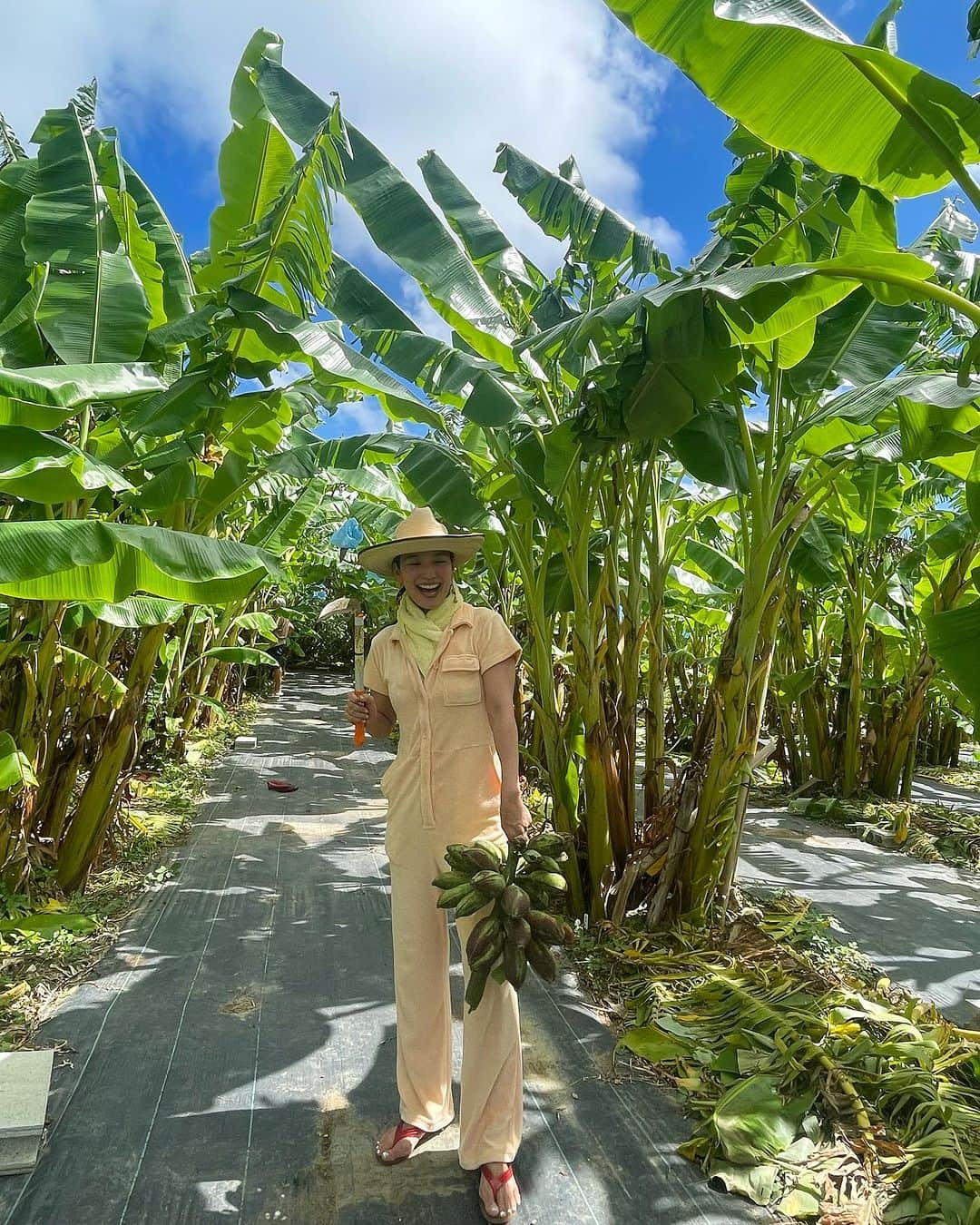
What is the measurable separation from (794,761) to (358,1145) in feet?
21.0

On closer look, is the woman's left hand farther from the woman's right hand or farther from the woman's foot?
the woman's foot

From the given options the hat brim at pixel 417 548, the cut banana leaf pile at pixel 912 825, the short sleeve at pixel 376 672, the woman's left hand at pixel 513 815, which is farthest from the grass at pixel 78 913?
the cut banana leaf pile at pixel 912 825

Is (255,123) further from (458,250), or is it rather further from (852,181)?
(852,181)

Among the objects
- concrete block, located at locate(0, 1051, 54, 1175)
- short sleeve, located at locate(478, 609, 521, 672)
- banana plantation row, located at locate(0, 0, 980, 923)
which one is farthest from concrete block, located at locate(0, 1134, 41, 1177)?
short sleeve, located at locate(478, 609, 521, 672)

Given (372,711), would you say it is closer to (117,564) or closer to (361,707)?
(361,707)

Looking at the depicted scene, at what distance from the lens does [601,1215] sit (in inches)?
80.1

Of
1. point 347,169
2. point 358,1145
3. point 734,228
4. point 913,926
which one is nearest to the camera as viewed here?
point 358,1145

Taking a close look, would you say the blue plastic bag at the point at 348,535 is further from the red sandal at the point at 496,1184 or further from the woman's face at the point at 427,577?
the red sandal at the point at 496,1184

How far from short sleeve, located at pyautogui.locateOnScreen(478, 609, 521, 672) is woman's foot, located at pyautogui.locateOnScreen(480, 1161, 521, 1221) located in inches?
50.3

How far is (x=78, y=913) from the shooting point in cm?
377

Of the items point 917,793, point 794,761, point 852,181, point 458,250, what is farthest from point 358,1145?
point 917,793

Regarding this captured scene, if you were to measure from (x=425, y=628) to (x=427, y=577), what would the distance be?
5.8 inches

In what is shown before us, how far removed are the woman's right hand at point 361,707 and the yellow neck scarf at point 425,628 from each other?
0.23m

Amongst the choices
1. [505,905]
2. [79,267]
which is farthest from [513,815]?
[79,267]
